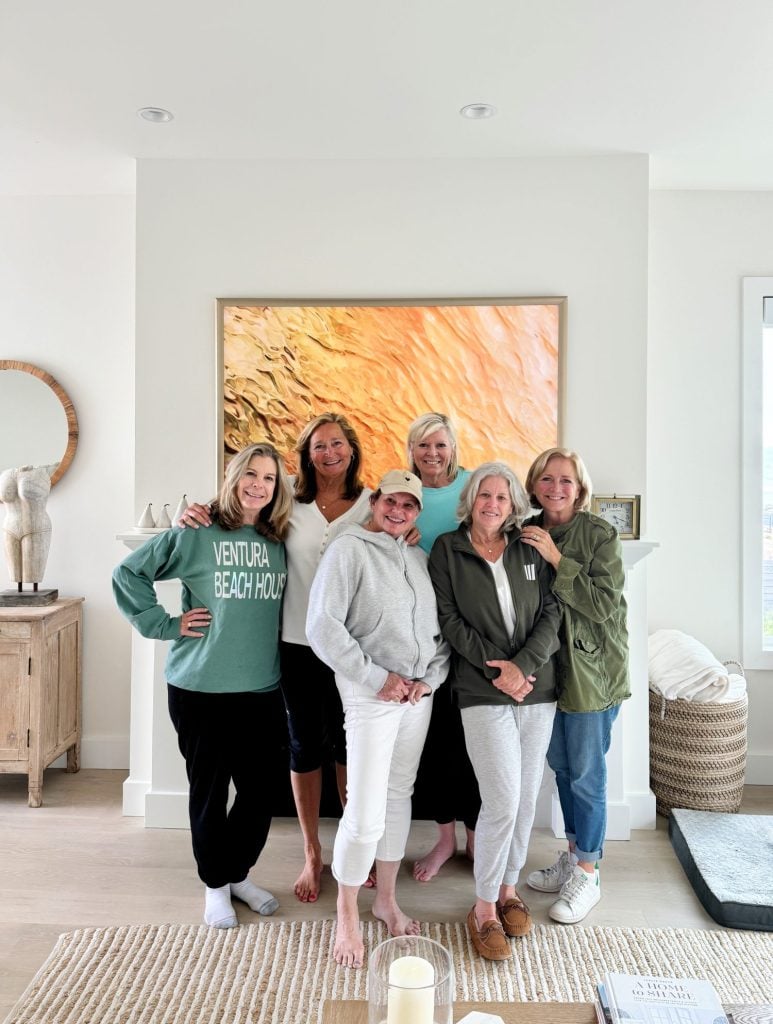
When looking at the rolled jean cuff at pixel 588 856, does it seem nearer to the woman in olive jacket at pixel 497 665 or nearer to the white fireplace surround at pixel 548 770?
the woman in olive jacket at pixel 497 665

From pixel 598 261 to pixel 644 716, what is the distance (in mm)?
1826

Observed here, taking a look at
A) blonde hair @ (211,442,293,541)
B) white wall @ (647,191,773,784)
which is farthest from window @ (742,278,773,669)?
blonde hair @ (211,442,293,541)

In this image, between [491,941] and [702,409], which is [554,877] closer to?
[491,941]

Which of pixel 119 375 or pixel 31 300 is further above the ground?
pixel 31 300

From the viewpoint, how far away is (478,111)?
281 cm

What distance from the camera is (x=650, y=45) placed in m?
2.38

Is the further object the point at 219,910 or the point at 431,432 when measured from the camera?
the point at 431,432

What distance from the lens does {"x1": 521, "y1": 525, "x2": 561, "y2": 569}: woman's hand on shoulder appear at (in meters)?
2.39

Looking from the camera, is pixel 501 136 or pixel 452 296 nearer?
pixel 501 136

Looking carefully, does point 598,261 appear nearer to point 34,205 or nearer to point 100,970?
point 34,205

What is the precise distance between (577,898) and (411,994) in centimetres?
150

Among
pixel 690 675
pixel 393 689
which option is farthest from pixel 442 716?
pixel 690 675

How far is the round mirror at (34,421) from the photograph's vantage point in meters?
3.71

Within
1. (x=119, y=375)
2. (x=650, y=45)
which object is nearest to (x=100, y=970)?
(x=119, y=375)
